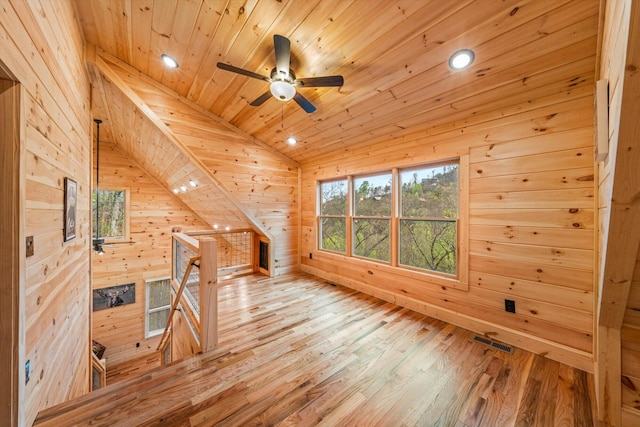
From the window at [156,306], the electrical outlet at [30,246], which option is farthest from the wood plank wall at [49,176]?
the window at [156,306]

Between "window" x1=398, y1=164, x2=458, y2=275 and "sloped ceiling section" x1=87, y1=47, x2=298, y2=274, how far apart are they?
2.26m

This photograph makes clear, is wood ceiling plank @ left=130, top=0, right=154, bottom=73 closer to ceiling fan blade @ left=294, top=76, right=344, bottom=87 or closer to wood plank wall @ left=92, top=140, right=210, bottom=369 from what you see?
ceiling fan blade @ left=294, top=76, right=344, bottom=87

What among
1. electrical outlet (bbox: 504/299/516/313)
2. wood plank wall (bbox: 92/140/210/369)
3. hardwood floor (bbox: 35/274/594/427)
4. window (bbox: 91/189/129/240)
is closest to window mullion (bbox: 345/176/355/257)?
hardwood floor (bbox: 35/274/594/427)

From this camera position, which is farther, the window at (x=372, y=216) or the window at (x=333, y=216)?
the window at (x=333, y=216)

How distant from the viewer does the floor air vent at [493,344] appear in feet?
6.95

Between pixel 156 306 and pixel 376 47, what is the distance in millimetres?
7323

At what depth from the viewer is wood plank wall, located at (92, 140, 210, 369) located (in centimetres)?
521

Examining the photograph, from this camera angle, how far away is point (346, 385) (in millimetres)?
1691

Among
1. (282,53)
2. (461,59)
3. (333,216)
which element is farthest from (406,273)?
(282,53)

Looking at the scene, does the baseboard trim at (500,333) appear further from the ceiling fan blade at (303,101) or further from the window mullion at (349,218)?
the ceiling fan blade at (303,101)

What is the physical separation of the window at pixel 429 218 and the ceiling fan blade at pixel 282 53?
206 centimetres

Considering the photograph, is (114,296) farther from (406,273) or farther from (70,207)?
(406,273)

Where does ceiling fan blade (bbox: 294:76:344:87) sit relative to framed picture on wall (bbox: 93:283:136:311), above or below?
above

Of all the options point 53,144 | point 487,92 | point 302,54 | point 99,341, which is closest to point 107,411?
point 53,144
